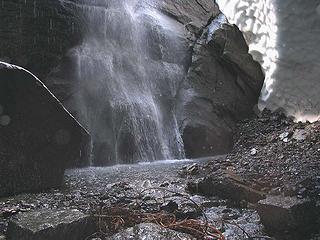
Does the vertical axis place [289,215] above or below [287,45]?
below

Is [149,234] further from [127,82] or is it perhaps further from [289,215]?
[127,82]

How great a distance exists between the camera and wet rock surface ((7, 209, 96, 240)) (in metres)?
2.40

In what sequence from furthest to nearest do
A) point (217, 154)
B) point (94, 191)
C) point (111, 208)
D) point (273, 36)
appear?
Result: point (217, 154), point (273, 36), point (94, 191), point (111, 208)

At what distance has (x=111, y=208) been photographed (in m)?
3.14

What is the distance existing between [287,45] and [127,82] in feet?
12.7

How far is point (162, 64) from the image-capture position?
27.2ft

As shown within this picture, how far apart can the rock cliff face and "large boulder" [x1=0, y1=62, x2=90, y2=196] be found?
224 centimetres

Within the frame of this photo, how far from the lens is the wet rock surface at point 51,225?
7.89 ft

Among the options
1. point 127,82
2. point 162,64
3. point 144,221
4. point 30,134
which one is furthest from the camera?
point 162,64

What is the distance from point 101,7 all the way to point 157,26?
4.75 feet

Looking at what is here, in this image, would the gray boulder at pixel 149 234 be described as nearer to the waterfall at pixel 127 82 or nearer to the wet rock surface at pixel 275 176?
the wet rock surface at pixel 275 176

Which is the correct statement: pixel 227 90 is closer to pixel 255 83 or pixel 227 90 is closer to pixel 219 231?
pixel 255 83

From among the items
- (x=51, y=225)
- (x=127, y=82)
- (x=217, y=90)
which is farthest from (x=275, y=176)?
(x=217, y=90)

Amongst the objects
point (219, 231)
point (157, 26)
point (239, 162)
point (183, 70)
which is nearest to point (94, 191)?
point (219, 231)
